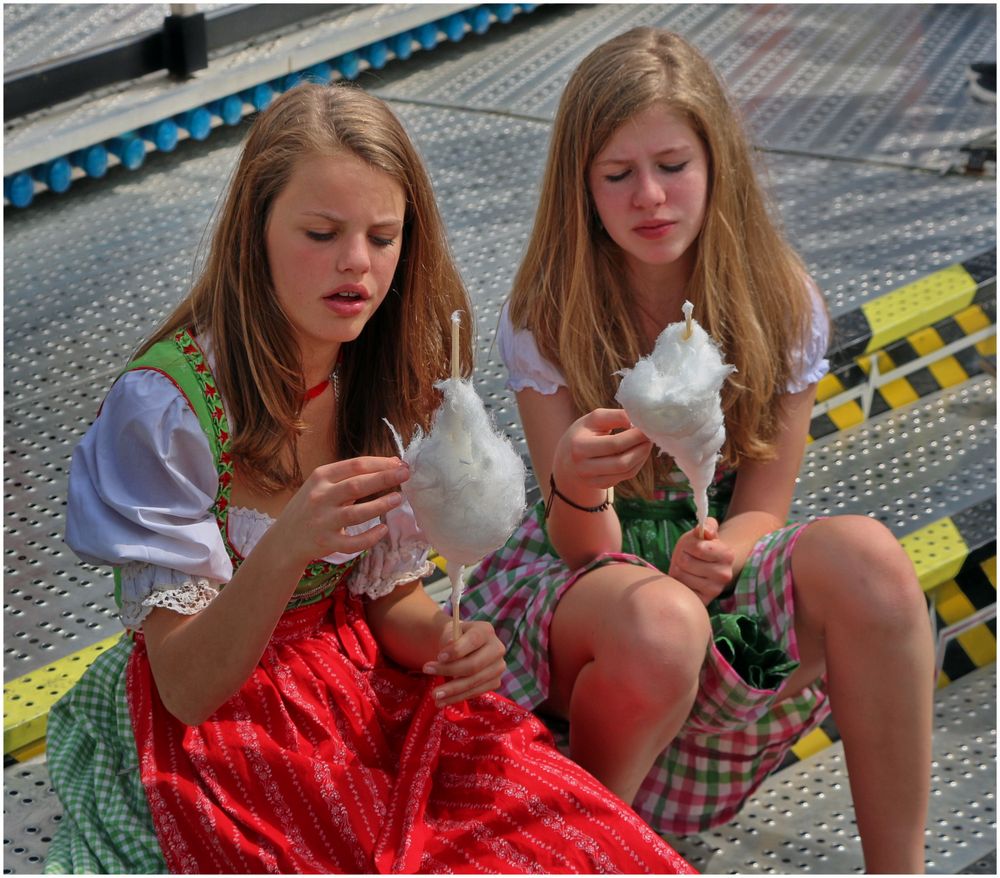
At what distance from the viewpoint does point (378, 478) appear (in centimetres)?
129

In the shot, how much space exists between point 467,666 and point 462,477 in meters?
0.22

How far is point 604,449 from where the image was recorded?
5.09 ft

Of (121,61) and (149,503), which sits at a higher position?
(121,61)

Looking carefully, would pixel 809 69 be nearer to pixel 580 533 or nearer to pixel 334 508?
pixel 580 533

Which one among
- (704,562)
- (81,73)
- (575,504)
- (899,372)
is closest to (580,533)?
(575,504)

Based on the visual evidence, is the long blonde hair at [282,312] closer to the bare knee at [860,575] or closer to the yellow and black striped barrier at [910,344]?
the bare knee at [860,575]

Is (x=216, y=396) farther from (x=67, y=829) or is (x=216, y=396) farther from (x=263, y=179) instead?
(x=67, y=829)

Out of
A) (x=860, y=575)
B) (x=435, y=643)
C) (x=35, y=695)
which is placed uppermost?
(x=35, y=695)

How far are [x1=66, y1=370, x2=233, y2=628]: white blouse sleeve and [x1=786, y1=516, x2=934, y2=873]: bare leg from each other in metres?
0.72

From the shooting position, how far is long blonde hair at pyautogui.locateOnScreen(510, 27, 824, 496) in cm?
182

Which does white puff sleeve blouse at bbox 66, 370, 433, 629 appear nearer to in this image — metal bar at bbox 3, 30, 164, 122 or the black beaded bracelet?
the black beaded bracelet

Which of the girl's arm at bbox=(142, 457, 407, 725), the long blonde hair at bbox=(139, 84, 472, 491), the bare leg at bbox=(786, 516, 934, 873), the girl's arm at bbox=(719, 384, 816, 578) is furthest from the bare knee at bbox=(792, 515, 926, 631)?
the girl's arm at bbox=(142, 457, 407, 725)

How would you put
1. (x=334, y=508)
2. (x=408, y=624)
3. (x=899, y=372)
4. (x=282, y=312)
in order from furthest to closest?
(x=899, y=372), (x=408, y=624), (x=282, y=312), (x=334, y=508)

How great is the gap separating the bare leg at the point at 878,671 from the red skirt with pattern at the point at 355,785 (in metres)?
0.36
